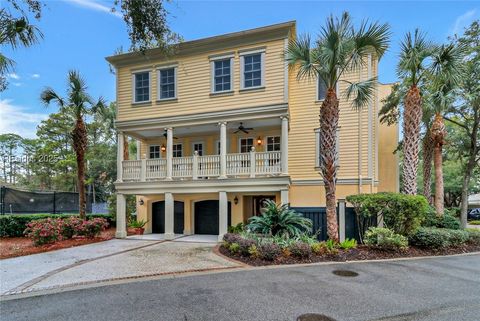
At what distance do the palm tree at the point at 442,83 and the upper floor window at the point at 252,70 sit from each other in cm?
625

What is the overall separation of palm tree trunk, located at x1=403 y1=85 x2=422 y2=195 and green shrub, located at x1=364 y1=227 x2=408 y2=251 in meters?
Result: 2.66

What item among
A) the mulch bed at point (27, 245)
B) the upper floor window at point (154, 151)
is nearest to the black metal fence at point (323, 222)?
the mulch bed at point (27, 245)

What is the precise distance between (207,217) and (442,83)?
1163cm

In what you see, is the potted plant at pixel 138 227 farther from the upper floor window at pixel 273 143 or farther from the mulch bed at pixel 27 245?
the upper floor window at pixel 273 143

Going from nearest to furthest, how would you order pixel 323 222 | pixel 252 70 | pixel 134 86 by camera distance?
pixel 323 222
pixel 252 70
pixel 134 86

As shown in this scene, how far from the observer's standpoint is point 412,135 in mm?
9875

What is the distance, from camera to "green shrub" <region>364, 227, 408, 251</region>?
25.8 feet

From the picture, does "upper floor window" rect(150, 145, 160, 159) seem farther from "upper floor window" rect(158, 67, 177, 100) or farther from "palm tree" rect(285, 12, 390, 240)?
"palm tree" rect(285, 12, 390, 240)

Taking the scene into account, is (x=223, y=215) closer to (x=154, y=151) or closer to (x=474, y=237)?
(x=154, y=151)

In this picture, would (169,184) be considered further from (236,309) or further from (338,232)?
(236,309)

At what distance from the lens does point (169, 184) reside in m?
11.5

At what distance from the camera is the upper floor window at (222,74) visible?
11.6 m

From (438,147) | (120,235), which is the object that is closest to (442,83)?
(438,147)

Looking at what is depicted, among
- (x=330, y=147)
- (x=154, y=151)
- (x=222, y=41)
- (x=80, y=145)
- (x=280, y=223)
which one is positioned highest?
(x=222, y=41)
